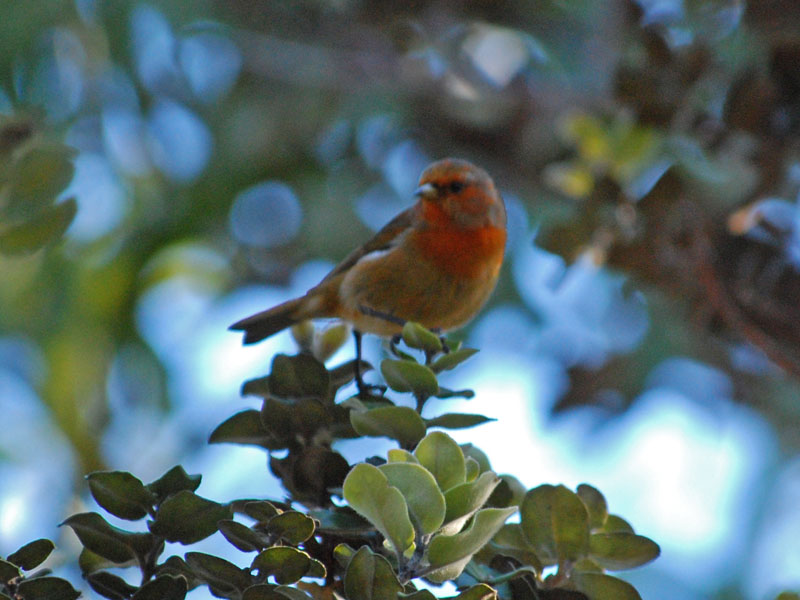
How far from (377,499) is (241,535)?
0.22 metres

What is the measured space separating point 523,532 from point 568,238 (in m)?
1.58

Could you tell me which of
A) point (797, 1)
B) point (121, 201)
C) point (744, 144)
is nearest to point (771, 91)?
point (744, 144)

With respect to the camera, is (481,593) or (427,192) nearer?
(481,593)

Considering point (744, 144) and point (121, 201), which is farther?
point (121, 201)

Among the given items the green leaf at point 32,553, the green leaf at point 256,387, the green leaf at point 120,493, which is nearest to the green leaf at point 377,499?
the green leaf at point 120,493

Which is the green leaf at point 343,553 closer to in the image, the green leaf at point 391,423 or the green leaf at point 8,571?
the green leaf at point 391,423

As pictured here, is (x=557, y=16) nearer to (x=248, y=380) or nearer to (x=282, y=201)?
(x=282, y=201)

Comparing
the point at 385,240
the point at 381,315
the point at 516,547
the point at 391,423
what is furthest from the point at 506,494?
the point at 385,240

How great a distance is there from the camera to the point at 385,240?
4.01 metres

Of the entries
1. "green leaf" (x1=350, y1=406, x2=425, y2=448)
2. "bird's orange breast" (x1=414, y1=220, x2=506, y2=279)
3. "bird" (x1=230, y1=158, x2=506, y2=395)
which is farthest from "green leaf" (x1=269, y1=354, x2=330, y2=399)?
"bird's orange breast" (x1=414, y1=220, x2=506, y2=279)

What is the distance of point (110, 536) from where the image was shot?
153cm

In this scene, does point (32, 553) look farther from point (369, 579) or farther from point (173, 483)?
point (369, 579)

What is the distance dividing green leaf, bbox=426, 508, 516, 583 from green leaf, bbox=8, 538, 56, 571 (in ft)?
1.86

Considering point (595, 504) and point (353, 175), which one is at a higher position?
point (353, 175)
